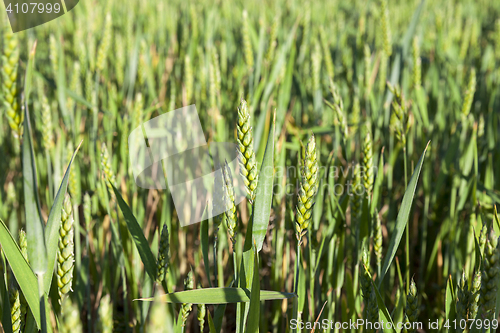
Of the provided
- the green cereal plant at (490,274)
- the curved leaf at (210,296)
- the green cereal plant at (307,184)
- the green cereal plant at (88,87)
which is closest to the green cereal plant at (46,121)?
the green cereal plant at (88,87)

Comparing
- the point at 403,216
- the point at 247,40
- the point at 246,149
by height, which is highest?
the point at 247,40

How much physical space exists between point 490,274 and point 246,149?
377 millimetres

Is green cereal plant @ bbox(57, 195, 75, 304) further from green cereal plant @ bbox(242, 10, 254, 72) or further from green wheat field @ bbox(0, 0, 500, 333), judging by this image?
green cereal plant @ bbox(242, 10, 254, 72)

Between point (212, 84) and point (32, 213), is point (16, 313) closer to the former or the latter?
point (32, 213)

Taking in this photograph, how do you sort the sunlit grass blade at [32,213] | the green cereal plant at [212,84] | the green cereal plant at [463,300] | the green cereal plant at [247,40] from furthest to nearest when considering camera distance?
the green cereal plant at [247,40], the green cereal plant at [212,84], the green cereal plant at [463,300], the sunlit grass blade at [32,213]

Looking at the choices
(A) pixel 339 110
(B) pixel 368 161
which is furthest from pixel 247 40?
(B) pixel 368 161

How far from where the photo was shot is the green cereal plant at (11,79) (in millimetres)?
503

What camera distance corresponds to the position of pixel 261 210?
555mm

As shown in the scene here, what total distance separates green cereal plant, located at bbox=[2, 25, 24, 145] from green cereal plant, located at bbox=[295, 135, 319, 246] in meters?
0.40

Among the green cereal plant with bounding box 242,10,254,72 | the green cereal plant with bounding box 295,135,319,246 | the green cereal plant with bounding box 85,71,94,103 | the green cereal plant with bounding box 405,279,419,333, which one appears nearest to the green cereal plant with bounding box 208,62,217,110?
the green cereal plant with bounding box 242,10,254,72

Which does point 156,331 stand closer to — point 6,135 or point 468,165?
point 468,165

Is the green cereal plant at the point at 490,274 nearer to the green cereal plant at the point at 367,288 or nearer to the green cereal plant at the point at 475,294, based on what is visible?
the green cereal plant at the point at 475,294

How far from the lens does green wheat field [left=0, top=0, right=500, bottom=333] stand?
20.8 inches
